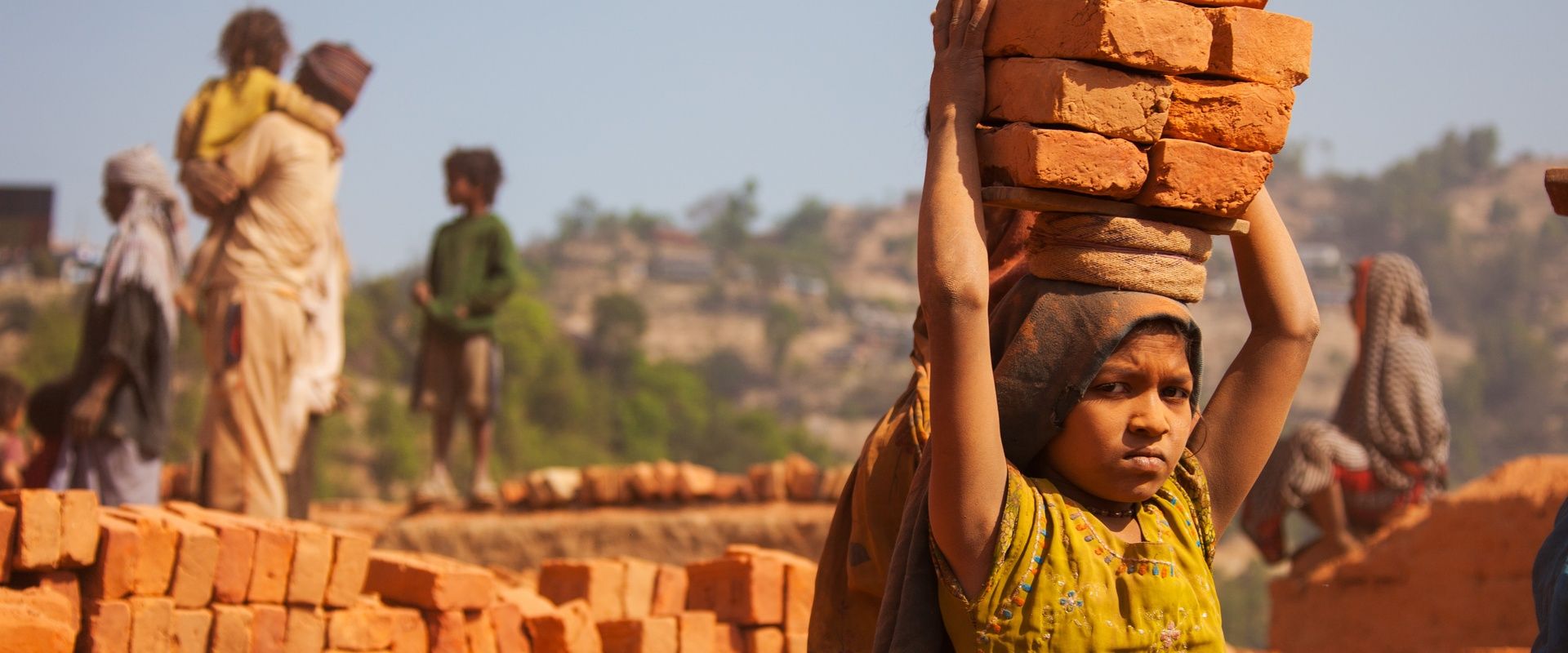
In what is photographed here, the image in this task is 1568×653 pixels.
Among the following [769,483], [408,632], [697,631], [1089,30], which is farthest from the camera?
[769,483]

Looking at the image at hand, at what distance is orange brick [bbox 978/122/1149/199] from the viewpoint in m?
2.61

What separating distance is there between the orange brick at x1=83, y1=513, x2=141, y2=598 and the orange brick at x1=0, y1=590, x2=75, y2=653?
0.22 meters

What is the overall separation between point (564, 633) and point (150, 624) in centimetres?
121

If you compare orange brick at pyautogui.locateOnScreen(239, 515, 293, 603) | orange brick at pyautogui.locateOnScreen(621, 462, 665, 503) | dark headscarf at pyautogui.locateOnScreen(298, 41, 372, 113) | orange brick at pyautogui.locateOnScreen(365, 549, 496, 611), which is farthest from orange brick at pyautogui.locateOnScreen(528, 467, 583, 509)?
orange brick at pyautogui.locateOnScreen(239, 515, 293, 603)

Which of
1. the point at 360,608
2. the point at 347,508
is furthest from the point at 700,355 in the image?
the point at 360,608

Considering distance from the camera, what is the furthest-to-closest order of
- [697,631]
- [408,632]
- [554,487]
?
[554,487], [697,631], [408,632]

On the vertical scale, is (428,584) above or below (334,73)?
below

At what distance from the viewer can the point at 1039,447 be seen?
8.60 ft

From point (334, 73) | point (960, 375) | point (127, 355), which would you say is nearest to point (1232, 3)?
point (960, 375)

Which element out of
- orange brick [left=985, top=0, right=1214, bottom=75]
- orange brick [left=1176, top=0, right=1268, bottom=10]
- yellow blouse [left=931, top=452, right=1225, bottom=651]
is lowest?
yellow blouse [left=931, top=452, right=1225, bottom=651]

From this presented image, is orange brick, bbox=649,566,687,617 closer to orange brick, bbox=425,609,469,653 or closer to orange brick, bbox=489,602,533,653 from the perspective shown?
orange brick, bbox=489,602,533,653

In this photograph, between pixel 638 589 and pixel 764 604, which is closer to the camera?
pixel 764 604

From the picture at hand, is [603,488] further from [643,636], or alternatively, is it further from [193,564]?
[193,564]

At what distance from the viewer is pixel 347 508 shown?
39.8 feet
